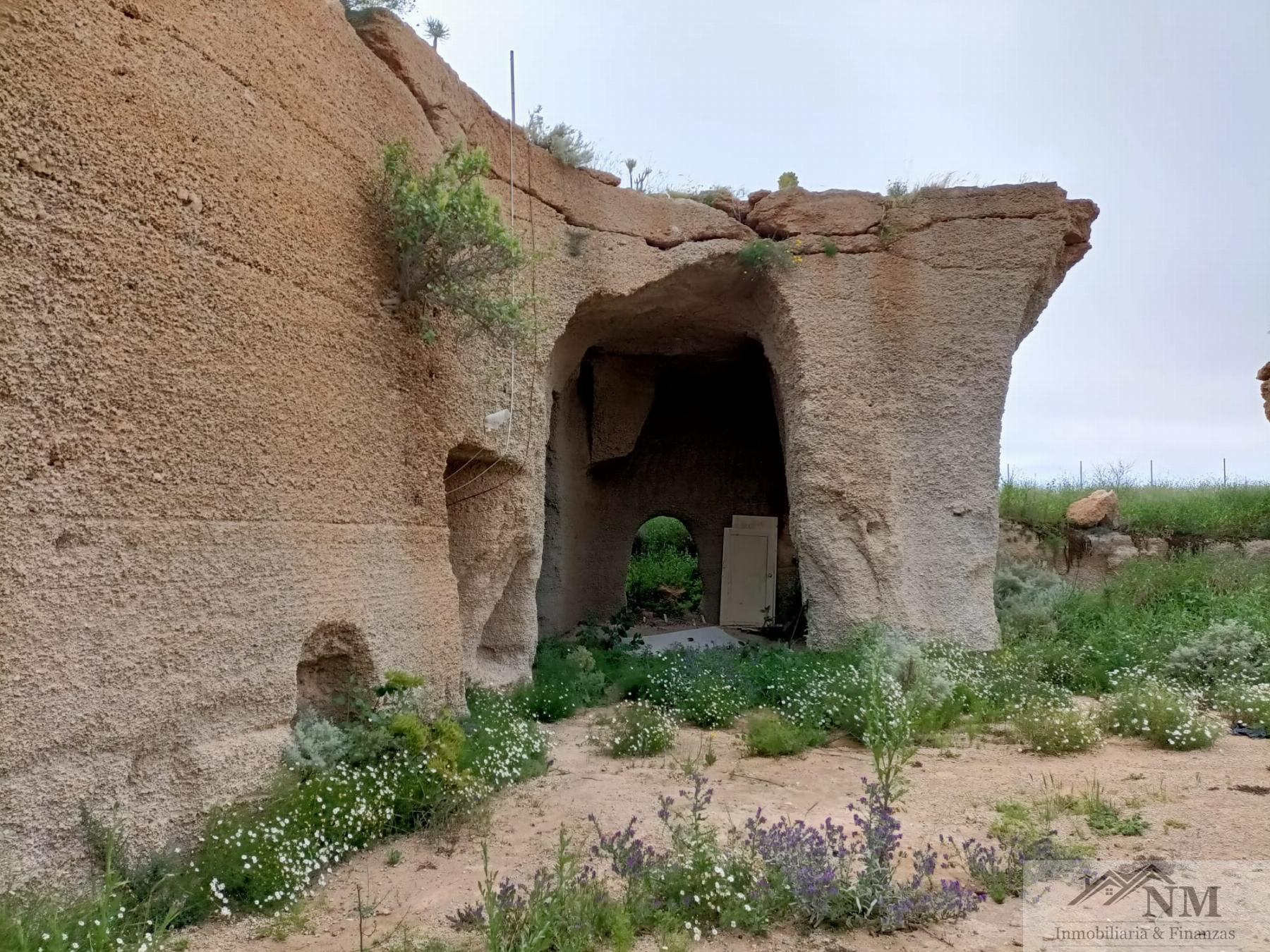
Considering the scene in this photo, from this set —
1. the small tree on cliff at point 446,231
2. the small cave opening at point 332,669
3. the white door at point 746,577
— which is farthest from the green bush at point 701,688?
the white door at point 746,577

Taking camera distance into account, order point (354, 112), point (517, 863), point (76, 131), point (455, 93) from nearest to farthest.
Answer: point (76, 131), point (517, 863), point (354, 112), point (455, 93)

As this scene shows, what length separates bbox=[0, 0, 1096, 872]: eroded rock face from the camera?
110 inches

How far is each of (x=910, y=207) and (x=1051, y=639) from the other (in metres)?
4.15

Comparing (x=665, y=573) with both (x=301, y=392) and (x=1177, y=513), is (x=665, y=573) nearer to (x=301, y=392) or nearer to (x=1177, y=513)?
(x=1177, y=513)

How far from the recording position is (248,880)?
3.14 metres

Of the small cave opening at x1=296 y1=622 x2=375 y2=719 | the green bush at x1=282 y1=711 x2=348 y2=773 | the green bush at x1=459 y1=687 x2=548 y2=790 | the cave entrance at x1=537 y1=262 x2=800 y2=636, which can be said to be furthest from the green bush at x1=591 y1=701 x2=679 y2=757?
the cave entrance at x1=537 y1=262 x2=800 y2=636

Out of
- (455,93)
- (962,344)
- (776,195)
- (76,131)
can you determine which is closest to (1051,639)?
(962,344)

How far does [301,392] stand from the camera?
3916mm

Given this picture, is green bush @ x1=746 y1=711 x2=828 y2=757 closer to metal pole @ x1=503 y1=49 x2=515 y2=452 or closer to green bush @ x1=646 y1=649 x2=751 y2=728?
green bush @ x1=646 y1=649 x2=751 y2=728

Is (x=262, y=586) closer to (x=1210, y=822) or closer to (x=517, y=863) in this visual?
(x=517, y=863)

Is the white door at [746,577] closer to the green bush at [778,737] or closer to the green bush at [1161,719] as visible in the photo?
the green bush at [778,737]

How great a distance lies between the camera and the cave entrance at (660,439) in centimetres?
854

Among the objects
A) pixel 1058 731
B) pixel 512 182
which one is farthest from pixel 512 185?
pixel 1058 731

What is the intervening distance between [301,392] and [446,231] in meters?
1.21
